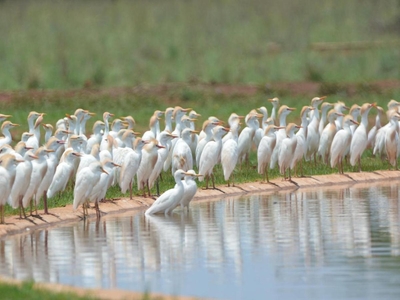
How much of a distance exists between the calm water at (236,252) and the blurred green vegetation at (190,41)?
21.7 metres

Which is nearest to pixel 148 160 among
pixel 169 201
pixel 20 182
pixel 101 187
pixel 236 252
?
pixel 169 201

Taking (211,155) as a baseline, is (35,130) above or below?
above

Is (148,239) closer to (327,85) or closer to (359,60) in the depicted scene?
(327,85)

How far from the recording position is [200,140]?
77.1 feet

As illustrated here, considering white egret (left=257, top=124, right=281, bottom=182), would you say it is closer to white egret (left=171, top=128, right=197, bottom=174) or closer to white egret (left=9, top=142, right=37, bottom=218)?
white egret (left=171, top=128, right=197, bottom=174)

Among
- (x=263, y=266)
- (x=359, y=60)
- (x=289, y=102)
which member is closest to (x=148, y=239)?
(x=263, y=266)

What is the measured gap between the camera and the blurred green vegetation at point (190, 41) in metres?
41.2

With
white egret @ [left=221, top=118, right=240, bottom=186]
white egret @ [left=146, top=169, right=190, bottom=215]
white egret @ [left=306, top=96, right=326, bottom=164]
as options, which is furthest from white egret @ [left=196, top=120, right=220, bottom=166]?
white egret @ [left=146, top=169, right=190, bottom=215]

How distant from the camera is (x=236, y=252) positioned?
47.6ft

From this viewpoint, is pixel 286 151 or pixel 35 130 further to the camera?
pixel 35 130

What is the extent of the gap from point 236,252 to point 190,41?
1403 inches

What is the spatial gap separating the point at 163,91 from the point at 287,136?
14.6 metres

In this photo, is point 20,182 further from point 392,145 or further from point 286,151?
point 392,145

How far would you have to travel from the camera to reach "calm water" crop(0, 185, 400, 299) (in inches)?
486
